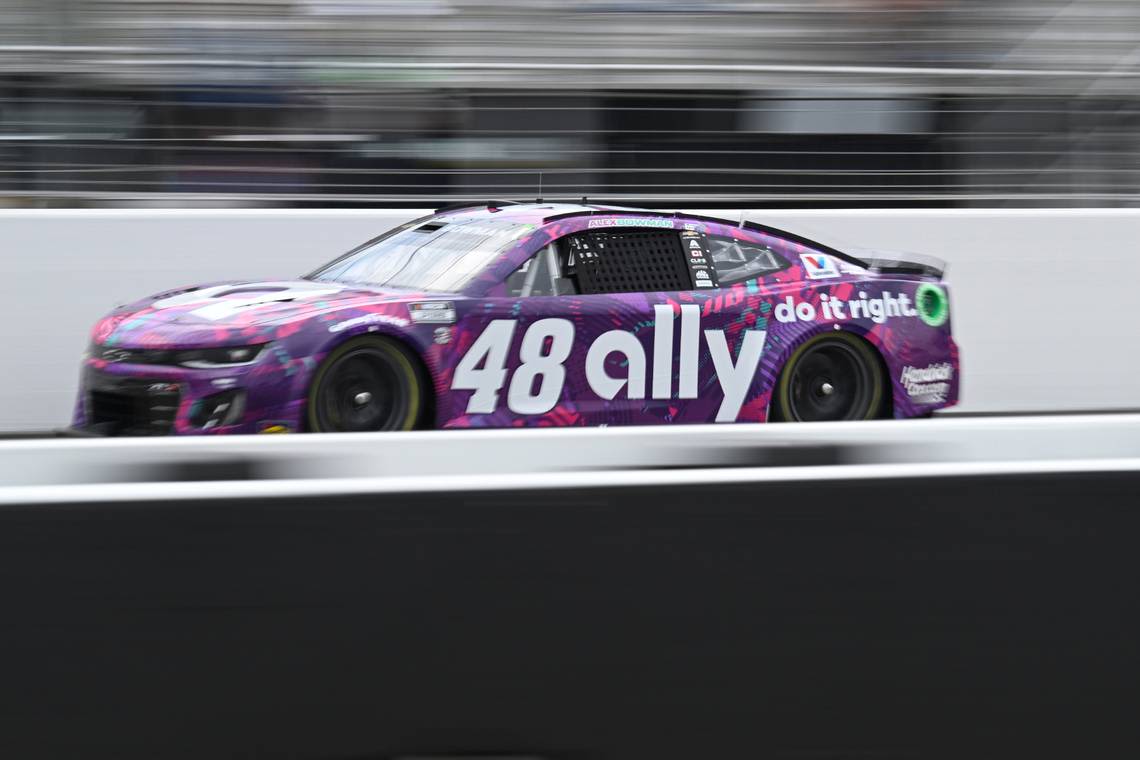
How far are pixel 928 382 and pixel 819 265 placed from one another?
83cm

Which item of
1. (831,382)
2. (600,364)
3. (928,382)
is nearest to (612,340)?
(600,364)

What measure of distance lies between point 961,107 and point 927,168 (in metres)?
0.49

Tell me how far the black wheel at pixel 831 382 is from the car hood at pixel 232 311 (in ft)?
5.80

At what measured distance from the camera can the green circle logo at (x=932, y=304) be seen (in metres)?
7.10

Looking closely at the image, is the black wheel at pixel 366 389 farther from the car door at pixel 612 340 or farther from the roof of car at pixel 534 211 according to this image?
the roof of car at pixel 534 211

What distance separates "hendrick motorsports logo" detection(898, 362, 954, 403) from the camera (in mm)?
7004

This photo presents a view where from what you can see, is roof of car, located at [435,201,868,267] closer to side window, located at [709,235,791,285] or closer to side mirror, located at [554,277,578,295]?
side window, located at [709,235,791,285]

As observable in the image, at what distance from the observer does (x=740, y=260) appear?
267 inches

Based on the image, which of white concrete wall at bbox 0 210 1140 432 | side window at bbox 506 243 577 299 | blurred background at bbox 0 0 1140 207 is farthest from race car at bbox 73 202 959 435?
blurred background at bbox 0 0 1140 207

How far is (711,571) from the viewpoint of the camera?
94.4 inches

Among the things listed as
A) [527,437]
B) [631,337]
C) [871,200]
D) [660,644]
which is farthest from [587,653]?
[871,200]

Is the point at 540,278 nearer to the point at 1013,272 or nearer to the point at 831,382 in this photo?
the point at 831,382

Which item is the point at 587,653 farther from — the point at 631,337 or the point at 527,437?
the point at 631,337

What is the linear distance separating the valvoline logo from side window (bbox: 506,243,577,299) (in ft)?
4.20
